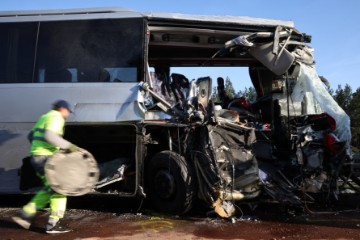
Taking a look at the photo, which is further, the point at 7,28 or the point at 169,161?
the point at 7,28

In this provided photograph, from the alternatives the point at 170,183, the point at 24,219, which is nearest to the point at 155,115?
the point at 170,183

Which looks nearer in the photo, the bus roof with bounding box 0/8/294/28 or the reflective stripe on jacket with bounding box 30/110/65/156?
the reflective stripe on jacket with bounding box 30/110/65/156

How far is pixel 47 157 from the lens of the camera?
16.8 ft

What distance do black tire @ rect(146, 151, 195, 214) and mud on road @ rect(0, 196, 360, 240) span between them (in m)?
0.19

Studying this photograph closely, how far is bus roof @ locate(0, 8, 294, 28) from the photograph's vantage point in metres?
6.21

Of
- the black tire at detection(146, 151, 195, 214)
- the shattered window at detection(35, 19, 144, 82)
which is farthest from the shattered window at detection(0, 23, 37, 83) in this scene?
the black tire at detection(146, 151, 195, 214)

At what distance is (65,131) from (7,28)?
79.1 inches

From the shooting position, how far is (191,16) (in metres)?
6.28

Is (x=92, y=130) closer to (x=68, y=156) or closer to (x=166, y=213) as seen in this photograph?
(x=68, y=156)

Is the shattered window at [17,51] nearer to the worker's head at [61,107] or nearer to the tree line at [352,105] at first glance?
the worker's head at [61,107]

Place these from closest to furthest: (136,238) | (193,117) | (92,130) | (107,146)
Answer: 1. (136,238)
2. (193,117)
3. (92,130)
4. (107,146)

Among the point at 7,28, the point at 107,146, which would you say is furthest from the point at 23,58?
the point at 107,146

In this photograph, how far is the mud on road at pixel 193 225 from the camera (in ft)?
15.9

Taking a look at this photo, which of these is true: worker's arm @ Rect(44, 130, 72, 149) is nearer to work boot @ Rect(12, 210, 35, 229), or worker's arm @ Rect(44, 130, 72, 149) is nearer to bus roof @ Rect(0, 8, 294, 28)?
work boot @ Rect(12, 210, 35, 229)
